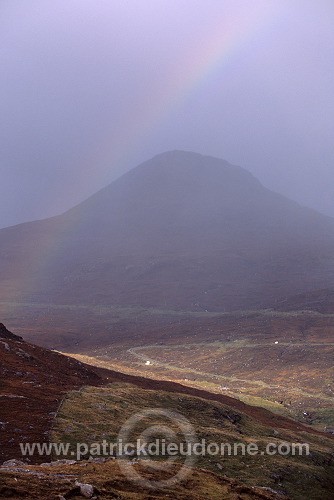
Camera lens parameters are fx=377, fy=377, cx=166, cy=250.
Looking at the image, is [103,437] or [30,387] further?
[30,387]

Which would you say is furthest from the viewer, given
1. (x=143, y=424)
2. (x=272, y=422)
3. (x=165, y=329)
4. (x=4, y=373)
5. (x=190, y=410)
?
(x=165, y=329)

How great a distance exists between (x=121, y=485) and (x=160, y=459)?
690 cm

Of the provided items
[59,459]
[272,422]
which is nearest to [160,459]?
[59,459]

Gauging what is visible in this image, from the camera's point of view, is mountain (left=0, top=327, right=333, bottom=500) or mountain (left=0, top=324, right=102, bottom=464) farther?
mountain (left=0, top=324, right=102, bottom=464)

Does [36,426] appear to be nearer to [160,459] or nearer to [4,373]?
[160,459]

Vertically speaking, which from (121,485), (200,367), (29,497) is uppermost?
(29,497)

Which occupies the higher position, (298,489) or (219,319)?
(219,319)

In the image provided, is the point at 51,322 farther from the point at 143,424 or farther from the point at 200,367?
the point at 143,424

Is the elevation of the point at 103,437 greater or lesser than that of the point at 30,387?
lesser

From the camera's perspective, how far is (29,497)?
40.4 ft

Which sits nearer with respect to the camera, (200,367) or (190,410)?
(190,410)

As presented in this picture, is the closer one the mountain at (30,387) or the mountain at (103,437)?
the mountain at (103,437)

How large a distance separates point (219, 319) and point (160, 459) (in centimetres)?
14211

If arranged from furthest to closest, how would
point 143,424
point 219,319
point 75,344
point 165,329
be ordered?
point 219,319
point 165,329
point 75,344
point 143,424
